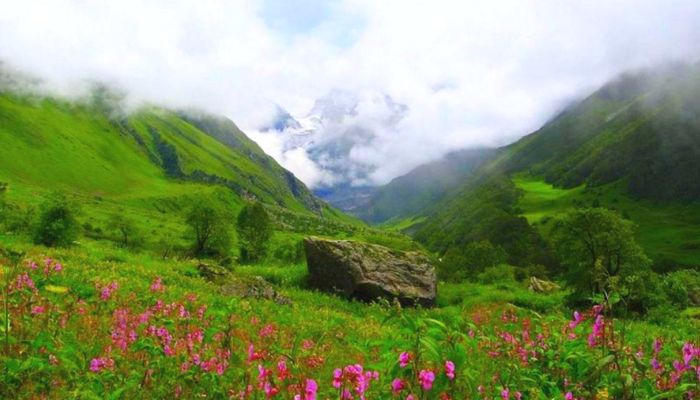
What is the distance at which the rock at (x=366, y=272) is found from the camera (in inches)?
1064

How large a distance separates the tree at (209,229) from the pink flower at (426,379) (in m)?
93.6

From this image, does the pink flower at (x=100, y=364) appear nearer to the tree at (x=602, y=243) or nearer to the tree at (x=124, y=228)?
the tree at (x=602, y=243)

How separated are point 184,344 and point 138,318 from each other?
2834 mm

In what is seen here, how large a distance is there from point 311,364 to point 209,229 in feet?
310

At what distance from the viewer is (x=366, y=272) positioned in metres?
27.5

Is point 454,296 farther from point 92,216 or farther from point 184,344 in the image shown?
point 92,216

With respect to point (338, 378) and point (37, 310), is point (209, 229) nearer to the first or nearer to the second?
point (37, 310)

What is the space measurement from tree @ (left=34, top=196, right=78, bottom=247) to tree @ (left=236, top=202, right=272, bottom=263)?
137 feet

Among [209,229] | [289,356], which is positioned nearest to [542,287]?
[289,356]

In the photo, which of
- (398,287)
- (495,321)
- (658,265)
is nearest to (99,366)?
(495,321)

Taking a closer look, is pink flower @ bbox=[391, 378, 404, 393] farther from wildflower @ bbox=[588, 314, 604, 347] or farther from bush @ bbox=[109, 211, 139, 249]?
bush @ bbox=[109, 211, 139, 249]

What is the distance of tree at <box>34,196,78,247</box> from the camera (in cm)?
5459

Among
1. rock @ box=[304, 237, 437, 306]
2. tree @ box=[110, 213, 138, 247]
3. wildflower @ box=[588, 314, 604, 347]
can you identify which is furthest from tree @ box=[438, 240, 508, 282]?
wildflower @ box=[588, 314, 604, 347]

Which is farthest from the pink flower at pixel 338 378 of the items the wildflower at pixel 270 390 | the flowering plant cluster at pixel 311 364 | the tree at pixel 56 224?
the tree at pixel 56 224
